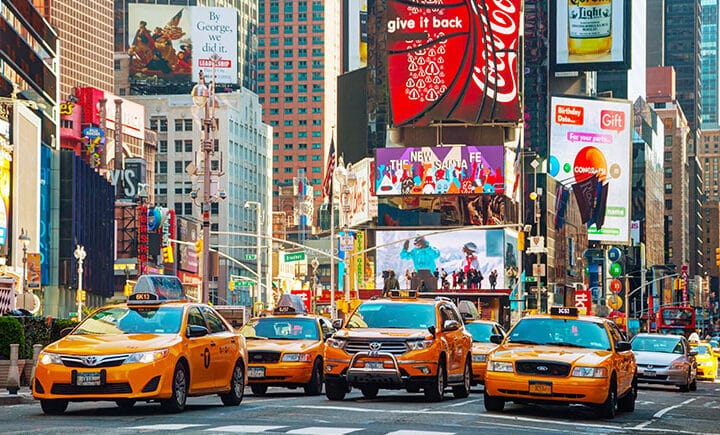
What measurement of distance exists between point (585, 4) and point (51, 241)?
72.8 metres

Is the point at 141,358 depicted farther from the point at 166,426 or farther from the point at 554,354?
the point at 554,354

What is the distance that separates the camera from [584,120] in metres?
169

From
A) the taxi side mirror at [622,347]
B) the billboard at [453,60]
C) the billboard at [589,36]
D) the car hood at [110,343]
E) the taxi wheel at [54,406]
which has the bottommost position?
the taxi wheel at [54,406]

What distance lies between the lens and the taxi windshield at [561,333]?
23328 mm

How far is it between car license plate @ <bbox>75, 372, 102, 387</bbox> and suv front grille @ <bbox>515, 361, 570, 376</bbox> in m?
6.40

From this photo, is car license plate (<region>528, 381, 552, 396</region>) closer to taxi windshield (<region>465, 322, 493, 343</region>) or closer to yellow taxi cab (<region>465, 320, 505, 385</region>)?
yellow taxi cab (<region>465, 320, 505, 385</region>)

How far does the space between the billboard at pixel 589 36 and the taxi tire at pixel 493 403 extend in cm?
14523

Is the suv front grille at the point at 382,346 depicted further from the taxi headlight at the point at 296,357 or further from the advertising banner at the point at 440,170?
the advertising banner at the point at 440,170

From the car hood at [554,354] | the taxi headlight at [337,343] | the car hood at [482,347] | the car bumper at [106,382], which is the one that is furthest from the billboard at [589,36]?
the car bumper at [106,382]

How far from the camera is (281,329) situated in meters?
29.5

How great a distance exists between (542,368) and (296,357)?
289 inches

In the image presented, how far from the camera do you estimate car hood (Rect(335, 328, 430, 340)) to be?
24.8 meters

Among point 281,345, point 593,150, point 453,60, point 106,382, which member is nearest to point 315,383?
point 281,345

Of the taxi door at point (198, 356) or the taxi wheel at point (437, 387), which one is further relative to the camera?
the taxi wheel at point (437, 387)
